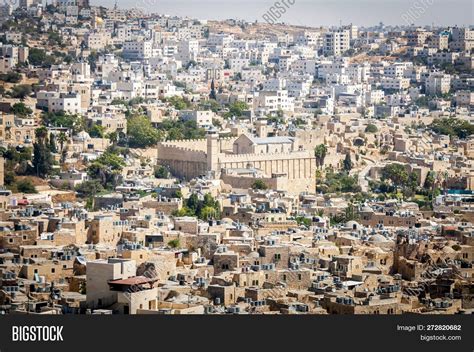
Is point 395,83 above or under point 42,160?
above

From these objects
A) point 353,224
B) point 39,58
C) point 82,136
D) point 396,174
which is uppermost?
point 39,58

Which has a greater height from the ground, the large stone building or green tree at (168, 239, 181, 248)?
the large stone building

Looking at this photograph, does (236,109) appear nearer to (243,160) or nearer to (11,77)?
(11,77)

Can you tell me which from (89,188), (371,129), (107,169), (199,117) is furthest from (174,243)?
(371,129)

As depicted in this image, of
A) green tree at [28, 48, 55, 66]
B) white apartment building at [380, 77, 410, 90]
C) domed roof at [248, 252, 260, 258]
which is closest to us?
domed roof at [248, 252, 260, 258]

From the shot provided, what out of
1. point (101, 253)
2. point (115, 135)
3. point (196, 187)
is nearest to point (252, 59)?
point (115, 135)

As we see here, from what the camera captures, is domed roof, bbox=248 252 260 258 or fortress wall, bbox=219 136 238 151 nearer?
domed roof, bbox=248 252 260 258

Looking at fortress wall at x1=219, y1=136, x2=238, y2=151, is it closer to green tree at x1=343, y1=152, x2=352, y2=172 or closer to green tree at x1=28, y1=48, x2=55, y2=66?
green tree at x1=343, y1=152, x2=352, y2=172

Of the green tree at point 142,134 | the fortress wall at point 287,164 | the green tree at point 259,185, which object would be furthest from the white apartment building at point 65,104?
the green tree at point 259,185

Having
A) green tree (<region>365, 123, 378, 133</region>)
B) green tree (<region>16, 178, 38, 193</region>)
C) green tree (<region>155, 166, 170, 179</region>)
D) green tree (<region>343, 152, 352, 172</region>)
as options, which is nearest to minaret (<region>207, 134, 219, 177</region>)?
green tree (<region>155, 166, 170, 179</region>)
